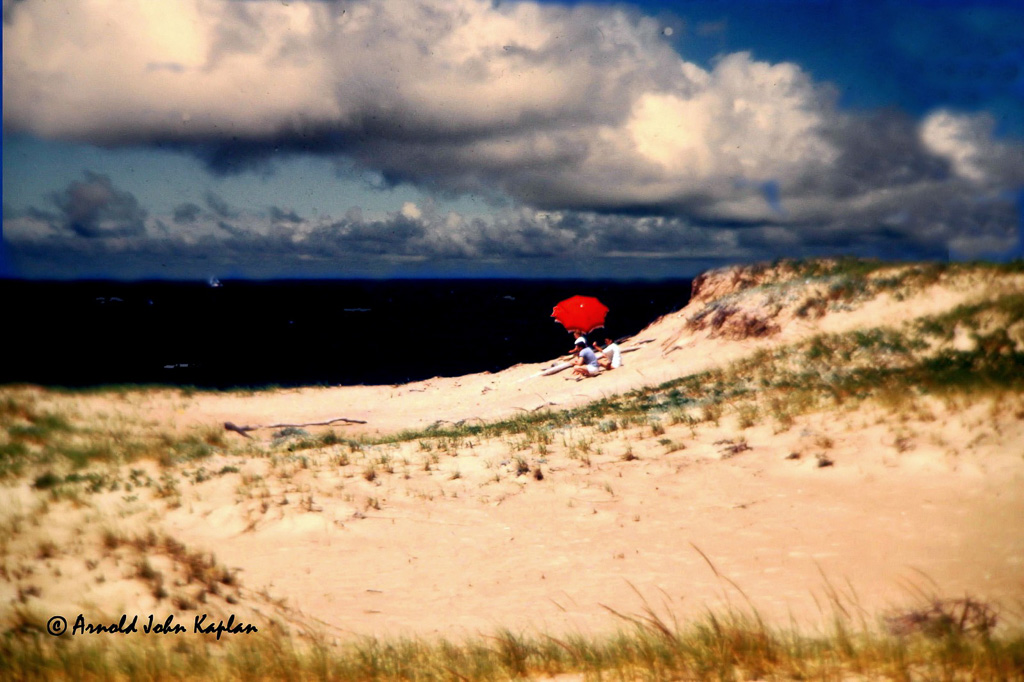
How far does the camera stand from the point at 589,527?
829 cm

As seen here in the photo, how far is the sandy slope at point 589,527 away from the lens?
6.13 m

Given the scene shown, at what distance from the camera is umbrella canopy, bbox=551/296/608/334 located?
22266 mm

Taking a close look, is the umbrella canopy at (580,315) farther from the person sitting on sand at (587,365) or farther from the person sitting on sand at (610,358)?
the person sitting on sand at (610,358)

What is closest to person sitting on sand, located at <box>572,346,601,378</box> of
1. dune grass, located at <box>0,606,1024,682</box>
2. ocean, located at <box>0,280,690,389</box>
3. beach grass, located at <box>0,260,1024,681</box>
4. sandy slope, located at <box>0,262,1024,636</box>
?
beach grass, located at <box>0,260,1024,681</box>

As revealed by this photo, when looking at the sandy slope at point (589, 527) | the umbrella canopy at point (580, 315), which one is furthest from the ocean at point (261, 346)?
the sandy slope at point (589, 527)

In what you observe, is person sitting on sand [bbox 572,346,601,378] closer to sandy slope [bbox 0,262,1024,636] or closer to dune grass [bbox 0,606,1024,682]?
sandy slope [bbox 0,262,1024,636]

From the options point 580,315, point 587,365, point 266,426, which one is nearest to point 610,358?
point 587,365

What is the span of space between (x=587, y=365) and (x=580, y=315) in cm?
167

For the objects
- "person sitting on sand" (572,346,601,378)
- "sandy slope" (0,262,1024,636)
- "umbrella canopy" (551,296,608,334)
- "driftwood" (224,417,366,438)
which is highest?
"umbrella canopy" (551,296,608,334)

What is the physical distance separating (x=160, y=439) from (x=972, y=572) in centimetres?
1368

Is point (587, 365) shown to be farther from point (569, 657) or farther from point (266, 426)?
point (569, 657)

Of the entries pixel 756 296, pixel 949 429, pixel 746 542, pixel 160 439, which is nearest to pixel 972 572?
pixel 746 542

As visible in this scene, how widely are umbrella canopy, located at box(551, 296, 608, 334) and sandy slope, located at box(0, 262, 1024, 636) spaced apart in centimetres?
980

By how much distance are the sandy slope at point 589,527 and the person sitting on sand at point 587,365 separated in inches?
370
